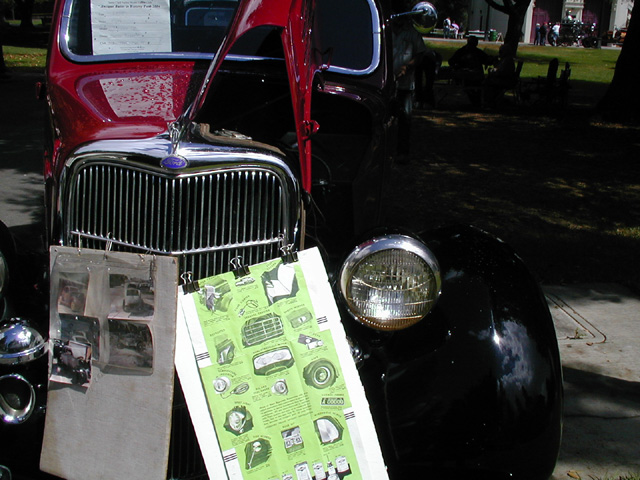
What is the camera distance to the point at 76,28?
11.3 feet

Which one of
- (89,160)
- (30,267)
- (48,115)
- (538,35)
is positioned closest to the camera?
(89,160)

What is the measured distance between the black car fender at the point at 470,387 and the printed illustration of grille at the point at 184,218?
19.8 inches

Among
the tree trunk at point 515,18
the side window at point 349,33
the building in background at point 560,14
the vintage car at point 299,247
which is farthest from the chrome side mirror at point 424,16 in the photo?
the building in background at point 560,14

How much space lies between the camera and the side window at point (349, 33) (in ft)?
11.6

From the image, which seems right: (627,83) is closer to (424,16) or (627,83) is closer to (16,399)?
(424,16)

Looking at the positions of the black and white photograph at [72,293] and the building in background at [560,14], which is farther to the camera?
the building in background at [560,14]

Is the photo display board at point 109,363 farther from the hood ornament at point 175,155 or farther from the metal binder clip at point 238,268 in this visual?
the hood ornament at point 175,155

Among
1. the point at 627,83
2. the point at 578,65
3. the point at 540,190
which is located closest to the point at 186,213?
the point at 540,190

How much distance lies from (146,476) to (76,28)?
2.40 m

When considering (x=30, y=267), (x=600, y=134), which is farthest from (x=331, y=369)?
(x=600, y=134)

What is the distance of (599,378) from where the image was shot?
363cm

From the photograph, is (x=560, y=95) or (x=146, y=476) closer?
(x=146, y=476)

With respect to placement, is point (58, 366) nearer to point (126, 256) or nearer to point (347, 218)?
point (126, 256)

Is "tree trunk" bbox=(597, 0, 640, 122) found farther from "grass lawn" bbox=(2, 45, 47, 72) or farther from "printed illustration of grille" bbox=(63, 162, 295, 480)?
"grass lawn" bbox=(2, 45, 47, 72)
